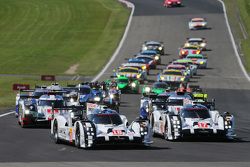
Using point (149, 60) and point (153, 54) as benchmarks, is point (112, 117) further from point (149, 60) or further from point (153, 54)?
point (153, 54)

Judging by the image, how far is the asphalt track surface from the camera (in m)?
33.2

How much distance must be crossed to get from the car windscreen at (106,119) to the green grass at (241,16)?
63.4 meters

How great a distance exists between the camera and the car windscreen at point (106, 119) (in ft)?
120

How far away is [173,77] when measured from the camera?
7819 cm

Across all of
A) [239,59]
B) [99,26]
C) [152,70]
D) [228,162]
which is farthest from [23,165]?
[99,26]

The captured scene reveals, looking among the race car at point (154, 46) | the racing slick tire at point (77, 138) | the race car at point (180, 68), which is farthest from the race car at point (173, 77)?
the racing slick tire at point (77, 138)

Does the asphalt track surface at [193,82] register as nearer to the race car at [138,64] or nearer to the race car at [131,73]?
the race car at [138,64]

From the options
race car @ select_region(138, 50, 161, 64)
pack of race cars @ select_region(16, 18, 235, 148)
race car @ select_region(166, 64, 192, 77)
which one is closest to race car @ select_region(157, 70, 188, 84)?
race car @ select_region(166, 64, 192, 77)

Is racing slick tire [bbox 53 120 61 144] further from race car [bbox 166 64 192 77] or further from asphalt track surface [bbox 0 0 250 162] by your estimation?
race car [bbox 166 64 192 77]

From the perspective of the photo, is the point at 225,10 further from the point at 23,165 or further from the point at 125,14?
the point at 23,165

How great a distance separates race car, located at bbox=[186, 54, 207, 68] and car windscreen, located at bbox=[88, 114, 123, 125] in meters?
57.0

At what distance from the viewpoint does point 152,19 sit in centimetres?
12975

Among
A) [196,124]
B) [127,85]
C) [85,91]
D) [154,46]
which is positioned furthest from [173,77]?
[196,124]

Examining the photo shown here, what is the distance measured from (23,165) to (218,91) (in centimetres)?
4571
